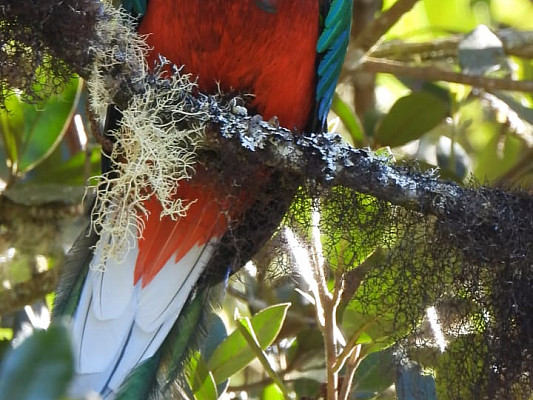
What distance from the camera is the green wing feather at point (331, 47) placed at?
2539 millimetres

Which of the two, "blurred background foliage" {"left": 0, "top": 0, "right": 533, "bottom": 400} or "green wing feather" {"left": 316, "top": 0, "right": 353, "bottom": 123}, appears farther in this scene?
"green wing feather" {"left": 316, "top": 0, "right": 353, "bottom": 123}

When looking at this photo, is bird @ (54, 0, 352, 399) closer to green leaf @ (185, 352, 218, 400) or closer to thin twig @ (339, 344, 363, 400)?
green leaf @ (185, 352, 218, 400)

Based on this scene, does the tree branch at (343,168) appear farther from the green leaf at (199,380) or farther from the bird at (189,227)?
the green leaf at (199,380)

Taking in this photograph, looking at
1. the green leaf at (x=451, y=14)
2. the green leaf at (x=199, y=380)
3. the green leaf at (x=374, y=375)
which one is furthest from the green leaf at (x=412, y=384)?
the green leaf at (x=451, y=14)

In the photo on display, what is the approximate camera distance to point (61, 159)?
313 cm

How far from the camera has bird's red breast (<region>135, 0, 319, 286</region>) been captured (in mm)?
2299

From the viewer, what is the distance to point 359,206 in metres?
2.08

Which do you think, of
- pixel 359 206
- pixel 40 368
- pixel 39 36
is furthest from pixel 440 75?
pixel 40 368

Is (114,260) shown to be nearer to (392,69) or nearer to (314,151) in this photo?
(314,151)

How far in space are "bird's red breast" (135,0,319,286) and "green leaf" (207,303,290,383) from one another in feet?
0.85

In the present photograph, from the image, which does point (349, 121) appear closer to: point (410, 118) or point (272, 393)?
point (410, 118)

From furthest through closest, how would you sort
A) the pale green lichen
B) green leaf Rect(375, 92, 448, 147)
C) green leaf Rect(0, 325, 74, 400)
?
green leaf Rect(375, 92, 448, 147) < the pale green lichen < green leaf Rect(0, 325, 74, 400)

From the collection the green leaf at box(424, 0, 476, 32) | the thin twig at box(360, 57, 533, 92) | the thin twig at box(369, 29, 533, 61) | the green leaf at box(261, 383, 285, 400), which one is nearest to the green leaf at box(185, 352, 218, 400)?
the green leaf at box(261, 383, 285, 400)

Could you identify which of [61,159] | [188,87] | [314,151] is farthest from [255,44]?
[61,159]
